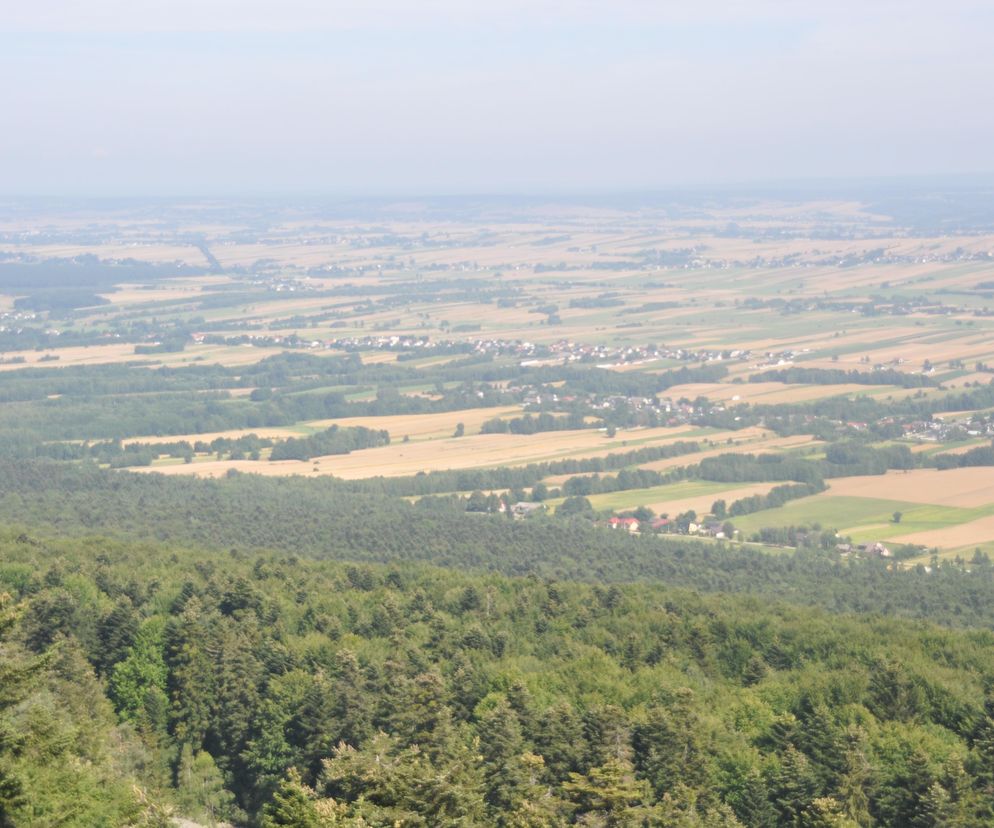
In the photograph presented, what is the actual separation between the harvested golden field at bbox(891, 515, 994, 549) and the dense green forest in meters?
24.5

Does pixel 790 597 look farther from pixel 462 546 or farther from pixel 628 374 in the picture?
pixel 628 374

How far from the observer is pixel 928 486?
9550 centimetres

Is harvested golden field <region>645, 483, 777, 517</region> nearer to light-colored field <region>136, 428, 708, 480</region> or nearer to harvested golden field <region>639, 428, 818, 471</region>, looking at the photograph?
harvested golden field <region>639, 428, 818, 471</region>

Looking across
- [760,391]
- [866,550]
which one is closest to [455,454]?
[866,550]

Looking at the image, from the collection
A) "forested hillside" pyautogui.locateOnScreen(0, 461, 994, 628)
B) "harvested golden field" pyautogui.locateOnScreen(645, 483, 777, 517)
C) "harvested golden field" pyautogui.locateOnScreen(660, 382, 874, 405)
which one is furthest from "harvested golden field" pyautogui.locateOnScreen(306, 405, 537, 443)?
"harvested golden field" pyautogui.locateOnScreen(645, 483, 777, 517)

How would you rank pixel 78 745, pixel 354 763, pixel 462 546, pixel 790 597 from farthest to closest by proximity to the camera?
1. pixel 462 546
2. pixel 790 597
3. pixel 78 745
4. pixel 354 763

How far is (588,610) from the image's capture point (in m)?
55.0

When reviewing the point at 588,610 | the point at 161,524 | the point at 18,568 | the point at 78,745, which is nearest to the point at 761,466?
the point at 161,524

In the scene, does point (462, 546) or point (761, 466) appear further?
point (761, 466)

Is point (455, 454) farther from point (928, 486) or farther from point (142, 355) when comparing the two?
point (142, 355)

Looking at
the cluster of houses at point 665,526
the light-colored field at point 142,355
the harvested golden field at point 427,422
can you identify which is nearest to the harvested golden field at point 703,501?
the cluster of houses at point 665,526

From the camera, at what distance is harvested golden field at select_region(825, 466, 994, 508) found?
301ft

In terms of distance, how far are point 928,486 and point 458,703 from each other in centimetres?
6036

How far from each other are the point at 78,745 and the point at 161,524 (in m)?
48.9
